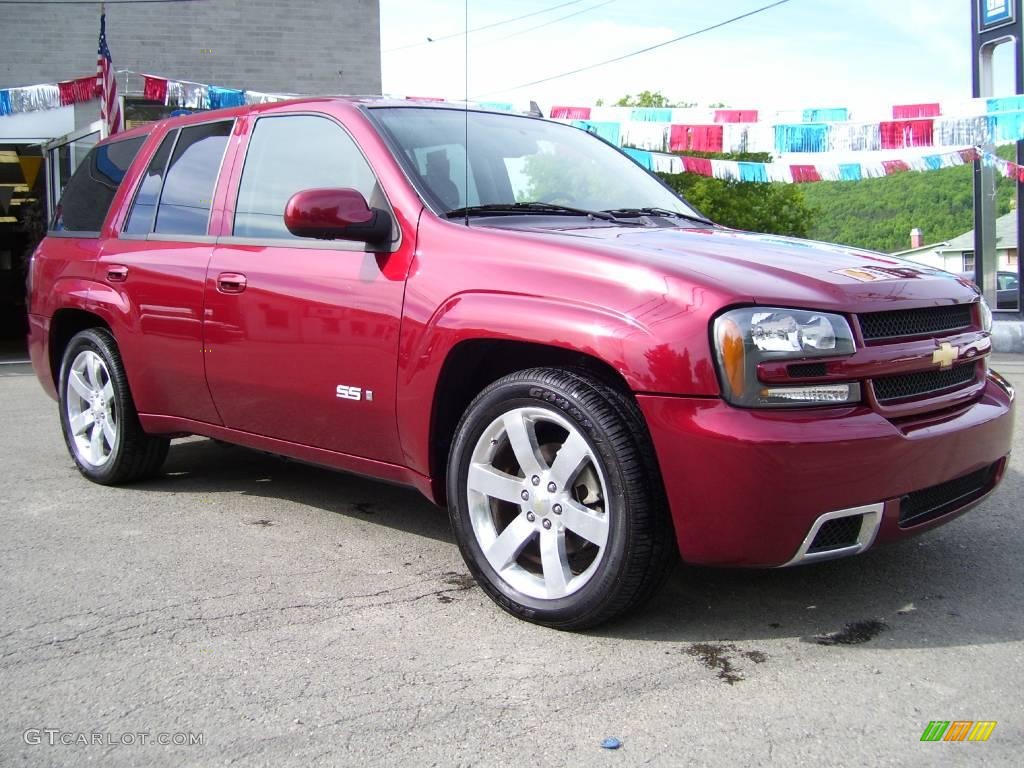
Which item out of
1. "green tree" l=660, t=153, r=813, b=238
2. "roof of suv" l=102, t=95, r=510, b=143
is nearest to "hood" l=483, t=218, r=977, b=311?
"roof of suv" l=102, t=95, r=510, b=143

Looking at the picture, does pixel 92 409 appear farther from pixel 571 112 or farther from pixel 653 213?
pixel 571 112

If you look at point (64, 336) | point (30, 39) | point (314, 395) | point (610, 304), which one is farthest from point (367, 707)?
point (30, 39)

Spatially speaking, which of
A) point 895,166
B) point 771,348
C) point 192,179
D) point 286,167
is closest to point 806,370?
point 771,348

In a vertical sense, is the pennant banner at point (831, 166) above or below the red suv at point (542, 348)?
above

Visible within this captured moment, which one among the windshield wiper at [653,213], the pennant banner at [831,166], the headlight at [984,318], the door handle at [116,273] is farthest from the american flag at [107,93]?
the headlight at [984,318]

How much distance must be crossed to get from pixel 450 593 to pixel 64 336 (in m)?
3.16

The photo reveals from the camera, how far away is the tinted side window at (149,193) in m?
4.91

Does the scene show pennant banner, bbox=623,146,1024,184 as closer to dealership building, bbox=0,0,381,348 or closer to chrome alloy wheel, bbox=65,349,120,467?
dealership building, bbox=0,0,381,348

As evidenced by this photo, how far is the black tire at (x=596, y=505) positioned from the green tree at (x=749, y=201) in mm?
44788

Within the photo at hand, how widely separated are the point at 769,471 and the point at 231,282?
2.41m

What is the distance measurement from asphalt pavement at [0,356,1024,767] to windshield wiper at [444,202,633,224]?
131 centimetres

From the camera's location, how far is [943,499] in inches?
126

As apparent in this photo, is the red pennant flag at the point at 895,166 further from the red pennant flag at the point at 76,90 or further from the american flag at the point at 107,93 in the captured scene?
the red pennant flag at the point at 76,90

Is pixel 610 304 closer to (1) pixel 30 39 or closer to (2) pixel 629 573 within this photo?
(2) pixel 629 573
